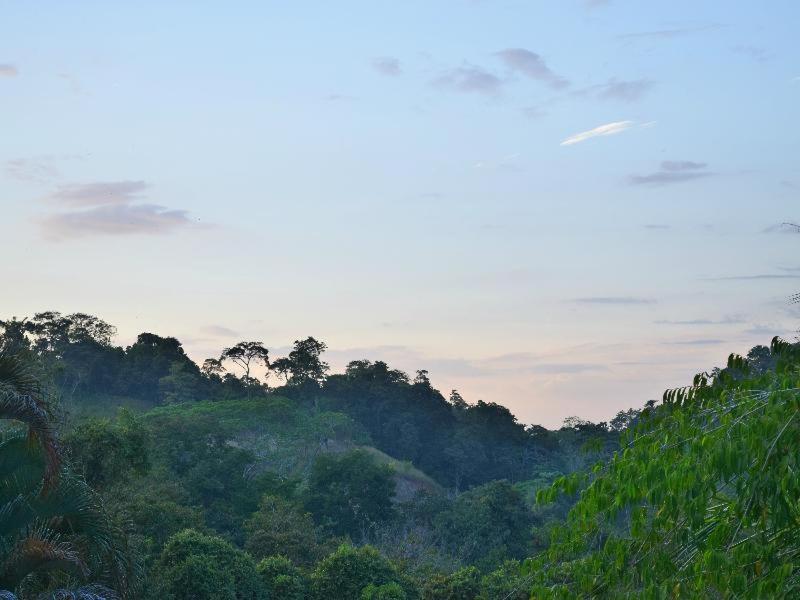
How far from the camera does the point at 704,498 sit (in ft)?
20.0

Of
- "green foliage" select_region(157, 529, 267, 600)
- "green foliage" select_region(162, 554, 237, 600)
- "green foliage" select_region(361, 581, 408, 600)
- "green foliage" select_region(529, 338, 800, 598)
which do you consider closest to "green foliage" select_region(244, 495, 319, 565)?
"green foliage" select_region(361, 581, 408, 600)

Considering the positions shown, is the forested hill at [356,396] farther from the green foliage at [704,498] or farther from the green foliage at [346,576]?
the green foliage at [704,498]

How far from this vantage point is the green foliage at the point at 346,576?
84.2ft

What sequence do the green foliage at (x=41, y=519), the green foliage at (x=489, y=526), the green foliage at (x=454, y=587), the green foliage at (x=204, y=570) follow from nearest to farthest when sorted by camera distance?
the green foliage at (x=41, y=519), the green foliage at (x=204, y=570), the green foliage at (x=454, y=587), the green foliage at (x=489, y=526)

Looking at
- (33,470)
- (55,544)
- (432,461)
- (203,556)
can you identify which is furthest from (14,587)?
(432,461)

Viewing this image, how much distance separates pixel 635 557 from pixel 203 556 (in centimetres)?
1764

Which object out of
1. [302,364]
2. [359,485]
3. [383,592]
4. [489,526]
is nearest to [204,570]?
Answer: [383,592]

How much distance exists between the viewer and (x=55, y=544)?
10.8 metres

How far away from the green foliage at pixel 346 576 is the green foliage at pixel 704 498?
18.7 meters

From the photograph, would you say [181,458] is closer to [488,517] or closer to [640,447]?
[488,517]

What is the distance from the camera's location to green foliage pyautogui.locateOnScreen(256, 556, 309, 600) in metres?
24.9

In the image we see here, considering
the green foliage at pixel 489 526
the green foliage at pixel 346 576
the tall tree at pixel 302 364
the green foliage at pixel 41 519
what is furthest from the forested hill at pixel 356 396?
the green foliage at pixel 41 519

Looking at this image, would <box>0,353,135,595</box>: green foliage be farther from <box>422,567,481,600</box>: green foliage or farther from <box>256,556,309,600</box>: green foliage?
<box>422,567,481,600</box>: green foliage

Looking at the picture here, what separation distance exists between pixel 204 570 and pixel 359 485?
82.6ft
